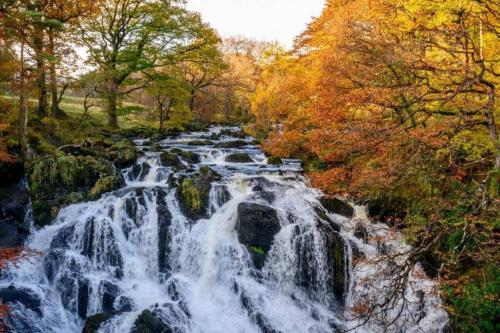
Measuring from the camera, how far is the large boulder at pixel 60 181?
1305cm

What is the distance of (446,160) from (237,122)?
31499 millimetres

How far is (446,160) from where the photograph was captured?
1245 centimetres

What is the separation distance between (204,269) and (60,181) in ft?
23.7

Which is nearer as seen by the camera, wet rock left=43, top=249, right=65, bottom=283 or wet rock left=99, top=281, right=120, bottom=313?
wet rock left=99, top=281, right=120, bottom=313

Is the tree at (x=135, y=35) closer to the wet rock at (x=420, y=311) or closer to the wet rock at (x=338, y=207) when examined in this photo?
the wet rock at (x=338, y=207)

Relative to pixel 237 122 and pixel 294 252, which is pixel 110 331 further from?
pixel 237 122

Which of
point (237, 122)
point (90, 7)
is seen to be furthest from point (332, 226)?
point (237, 122)

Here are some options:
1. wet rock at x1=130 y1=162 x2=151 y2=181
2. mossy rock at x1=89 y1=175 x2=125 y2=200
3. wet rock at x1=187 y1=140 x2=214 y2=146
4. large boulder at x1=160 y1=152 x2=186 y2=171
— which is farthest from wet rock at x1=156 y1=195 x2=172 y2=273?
wet rock at x1=187 y1=140 x2=214 y2=146

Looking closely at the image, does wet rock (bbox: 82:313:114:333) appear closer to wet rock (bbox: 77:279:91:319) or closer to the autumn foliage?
wet rock (bbox: 77:279:91:319)

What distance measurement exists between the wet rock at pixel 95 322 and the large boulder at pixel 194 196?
4.40 meters

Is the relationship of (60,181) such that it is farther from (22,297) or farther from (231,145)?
(231,145)

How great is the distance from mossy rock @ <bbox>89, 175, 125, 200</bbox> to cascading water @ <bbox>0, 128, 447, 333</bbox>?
436mm

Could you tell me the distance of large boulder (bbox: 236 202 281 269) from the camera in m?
11.7

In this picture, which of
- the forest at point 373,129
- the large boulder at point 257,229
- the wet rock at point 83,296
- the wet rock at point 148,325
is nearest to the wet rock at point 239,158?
the forest at point 373,129
